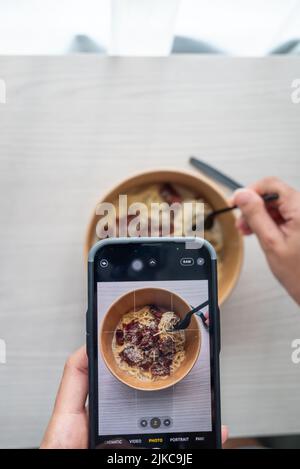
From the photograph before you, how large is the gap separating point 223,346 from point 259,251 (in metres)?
0.13

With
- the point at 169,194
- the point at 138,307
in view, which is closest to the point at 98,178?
the point at 169,194

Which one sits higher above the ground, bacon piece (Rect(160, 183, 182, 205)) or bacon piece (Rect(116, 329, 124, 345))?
bacon piece (Rect(160, 183, 182, 205))

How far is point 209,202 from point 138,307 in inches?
7.0

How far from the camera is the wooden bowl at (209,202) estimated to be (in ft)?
1.81

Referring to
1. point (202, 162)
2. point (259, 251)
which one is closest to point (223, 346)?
point (259, 251)

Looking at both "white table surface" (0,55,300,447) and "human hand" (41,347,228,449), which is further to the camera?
"white table surface" (0,55,300,447)

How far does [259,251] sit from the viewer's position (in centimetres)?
62

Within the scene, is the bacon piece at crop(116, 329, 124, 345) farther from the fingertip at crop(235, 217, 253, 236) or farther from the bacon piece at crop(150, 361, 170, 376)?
the fingertip at crop(235, 217, 253, 236)

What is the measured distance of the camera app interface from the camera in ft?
1.53

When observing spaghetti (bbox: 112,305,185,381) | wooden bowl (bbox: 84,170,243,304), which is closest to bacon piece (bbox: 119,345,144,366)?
spaghetti (bbox: 112,305,185,381)

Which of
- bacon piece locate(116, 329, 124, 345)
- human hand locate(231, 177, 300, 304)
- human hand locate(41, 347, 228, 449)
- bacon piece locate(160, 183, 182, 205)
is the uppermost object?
bacon piece locate(160, 183, 182, 205)

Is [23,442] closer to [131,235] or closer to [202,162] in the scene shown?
[131,235]

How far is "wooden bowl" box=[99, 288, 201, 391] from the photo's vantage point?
0.46 m

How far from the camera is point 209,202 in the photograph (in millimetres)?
585
